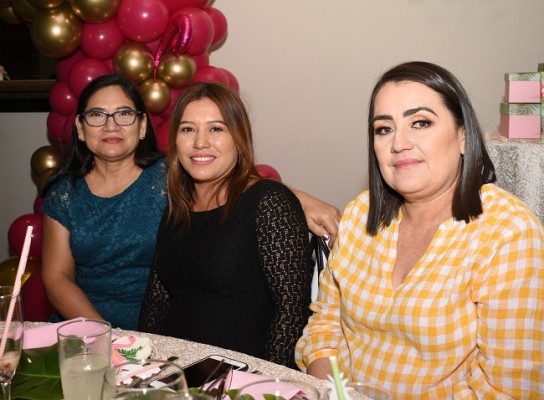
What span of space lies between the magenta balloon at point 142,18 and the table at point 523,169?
73.4 inches

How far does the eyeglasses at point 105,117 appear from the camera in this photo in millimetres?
2545

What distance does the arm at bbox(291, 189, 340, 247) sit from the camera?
2.09 meters

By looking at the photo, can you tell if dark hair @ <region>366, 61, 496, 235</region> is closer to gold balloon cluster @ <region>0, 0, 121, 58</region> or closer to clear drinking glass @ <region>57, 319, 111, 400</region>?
clear drinking glass @ <region>57, 319, 111, 400</region>

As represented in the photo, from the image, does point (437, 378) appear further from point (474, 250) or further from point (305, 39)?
point (305, 39)

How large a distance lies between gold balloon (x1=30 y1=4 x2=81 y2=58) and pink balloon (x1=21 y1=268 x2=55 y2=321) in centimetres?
125

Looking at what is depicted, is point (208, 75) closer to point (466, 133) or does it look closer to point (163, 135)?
point (163, 135)

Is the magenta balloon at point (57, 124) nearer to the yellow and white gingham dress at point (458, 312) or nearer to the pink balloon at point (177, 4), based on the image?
the pink balloon at point (177, 4)

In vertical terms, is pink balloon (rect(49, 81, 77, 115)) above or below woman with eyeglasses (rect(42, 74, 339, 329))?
above

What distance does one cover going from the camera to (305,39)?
423 centimetres

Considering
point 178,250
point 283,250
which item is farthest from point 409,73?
point 178,250

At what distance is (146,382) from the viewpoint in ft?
2.94

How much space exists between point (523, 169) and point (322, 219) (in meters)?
0.92

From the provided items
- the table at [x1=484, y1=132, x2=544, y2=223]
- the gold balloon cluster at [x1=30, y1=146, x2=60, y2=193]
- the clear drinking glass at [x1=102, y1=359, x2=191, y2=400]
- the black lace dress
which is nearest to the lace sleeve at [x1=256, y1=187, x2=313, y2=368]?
the black lace dress

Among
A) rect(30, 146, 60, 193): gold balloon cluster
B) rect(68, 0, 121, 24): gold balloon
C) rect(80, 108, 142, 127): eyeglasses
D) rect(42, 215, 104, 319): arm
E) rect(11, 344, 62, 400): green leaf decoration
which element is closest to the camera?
rect(11, 344, 62, 400): green leaf decoration
